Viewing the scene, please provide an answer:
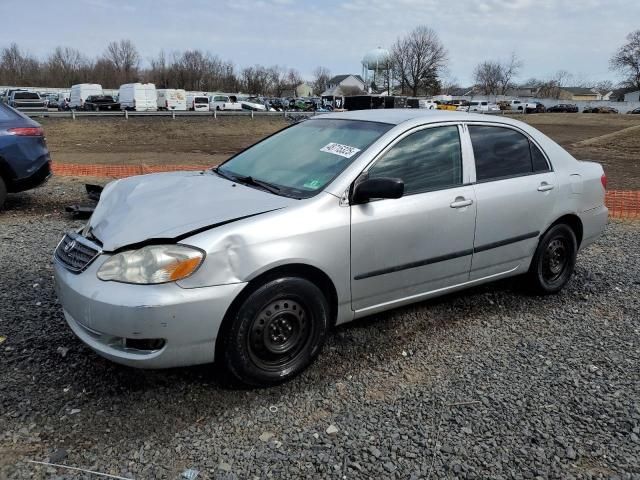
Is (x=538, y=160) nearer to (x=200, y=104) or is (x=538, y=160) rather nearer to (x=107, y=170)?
(x=107, y=170)

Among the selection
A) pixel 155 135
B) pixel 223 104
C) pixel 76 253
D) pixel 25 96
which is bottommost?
pixel 76 253

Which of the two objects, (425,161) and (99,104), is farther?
(99,104)

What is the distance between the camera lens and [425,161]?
3.78m

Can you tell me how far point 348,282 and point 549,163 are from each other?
2.37 metres

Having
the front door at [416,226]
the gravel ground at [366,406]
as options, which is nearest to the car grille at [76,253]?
the gravel ground at [366,406]

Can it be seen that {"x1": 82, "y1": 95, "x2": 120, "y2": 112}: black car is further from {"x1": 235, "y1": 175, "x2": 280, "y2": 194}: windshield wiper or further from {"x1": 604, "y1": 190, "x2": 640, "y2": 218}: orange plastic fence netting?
{"x1": 235, "y1": 175, "x2": 280, "y2": 194}: windshield wiper

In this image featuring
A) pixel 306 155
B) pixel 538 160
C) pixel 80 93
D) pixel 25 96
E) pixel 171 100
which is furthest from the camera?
pixel 171 100

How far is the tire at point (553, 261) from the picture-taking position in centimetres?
452

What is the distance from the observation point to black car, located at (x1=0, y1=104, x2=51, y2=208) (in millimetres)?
6758

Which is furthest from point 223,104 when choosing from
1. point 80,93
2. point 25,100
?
point 25,100

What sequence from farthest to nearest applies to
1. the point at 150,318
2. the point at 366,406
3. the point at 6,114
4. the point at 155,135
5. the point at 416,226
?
the point at 155,135 → the point at 6,114 → the point at 416,226 → the point at 366,406 → the point at 150,318

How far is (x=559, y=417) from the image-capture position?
9.67ft

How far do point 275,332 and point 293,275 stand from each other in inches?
13.7

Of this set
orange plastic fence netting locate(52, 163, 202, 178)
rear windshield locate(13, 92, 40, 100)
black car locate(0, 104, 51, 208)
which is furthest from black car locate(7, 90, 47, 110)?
black car locate(0, 104, 51, 208)
